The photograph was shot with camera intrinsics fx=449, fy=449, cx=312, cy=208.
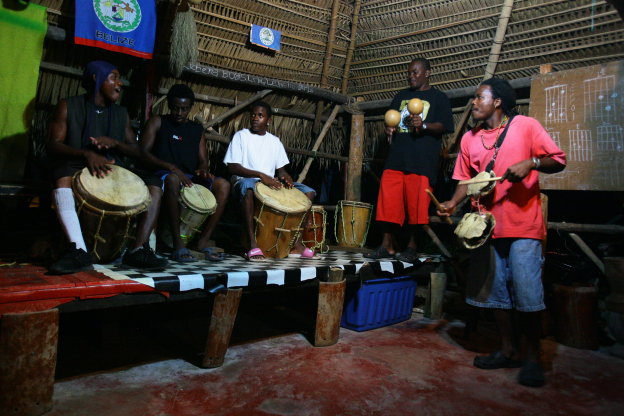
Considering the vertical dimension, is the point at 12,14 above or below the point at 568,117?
above

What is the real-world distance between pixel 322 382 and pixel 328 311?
77 centimetres

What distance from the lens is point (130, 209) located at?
9.73ft

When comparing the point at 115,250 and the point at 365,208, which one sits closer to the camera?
the point at 115,250

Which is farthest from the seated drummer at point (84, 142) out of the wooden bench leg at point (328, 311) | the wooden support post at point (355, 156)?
the wooden support post at point (355, 156)

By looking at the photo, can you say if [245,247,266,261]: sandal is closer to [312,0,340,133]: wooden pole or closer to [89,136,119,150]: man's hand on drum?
[89,136,119,150]: man's hand on drum

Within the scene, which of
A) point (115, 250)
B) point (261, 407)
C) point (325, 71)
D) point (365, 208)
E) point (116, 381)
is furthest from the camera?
point (325, 71)

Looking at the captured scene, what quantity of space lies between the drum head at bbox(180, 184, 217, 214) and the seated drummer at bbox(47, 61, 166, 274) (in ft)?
1.69

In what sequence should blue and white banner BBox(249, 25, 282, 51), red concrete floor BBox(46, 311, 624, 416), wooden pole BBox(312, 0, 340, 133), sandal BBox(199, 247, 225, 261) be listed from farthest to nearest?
wooden pole BBox(312, 0, 340, 133) → blue and white banner BBox(249, 25, 282, 51) → sandal BBox(199, 247, 225, 261) → red concrete floor BBox(46, 311, 624, 416)

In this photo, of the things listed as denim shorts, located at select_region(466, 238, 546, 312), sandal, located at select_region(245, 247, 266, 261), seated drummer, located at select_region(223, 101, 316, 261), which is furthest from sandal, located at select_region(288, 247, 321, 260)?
denim shorts, located at select_region(466, 238, 546, 312)

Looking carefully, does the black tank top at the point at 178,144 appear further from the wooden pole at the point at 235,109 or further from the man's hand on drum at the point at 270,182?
the wooden pole at the point at 235,109

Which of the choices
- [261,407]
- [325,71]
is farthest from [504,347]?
[325,71]

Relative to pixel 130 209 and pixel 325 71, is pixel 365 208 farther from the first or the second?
pixel 130 209

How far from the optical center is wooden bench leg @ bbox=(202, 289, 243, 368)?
2.84 metres

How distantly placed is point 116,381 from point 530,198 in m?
2.85
